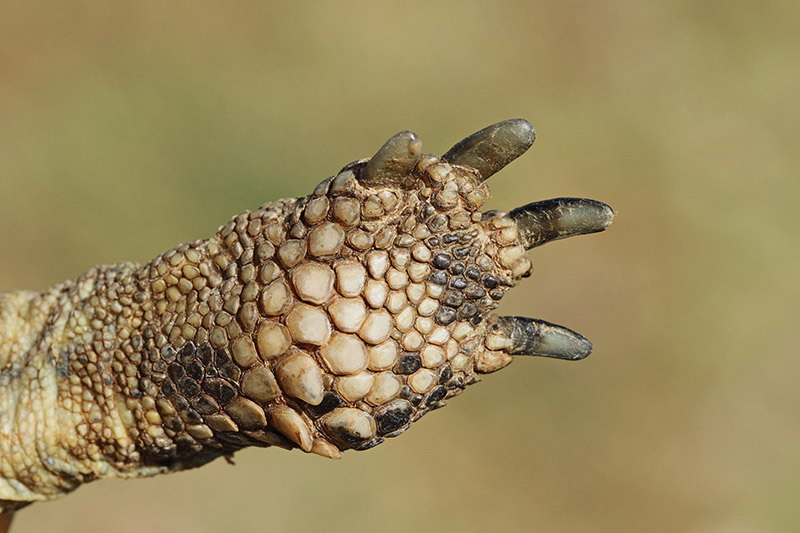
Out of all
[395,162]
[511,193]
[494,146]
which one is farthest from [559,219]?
[511,193]

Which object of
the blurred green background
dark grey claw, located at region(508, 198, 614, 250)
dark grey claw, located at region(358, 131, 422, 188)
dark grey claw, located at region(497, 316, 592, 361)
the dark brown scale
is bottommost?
the dark brown scale

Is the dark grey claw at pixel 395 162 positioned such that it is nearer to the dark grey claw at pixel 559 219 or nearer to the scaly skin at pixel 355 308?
the scaly skin at pixel 355 308

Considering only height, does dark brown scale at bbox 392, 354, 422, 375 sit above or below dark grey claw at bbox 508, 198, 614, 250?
below

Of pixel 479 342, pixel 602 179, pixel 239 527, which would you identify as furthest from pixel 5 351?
pixel 602 179

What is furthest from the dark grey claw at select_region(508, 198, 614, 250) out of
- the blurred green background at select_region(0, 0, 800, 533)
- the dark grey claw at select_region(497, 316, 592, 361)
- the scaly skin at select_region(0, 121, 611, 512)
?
the blurred green background at select_region(0, 0, 800, 533)

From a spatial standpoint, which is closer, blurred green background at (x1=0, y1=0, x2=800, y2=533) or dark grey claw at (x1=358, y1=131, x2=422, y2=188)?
dark grey claw at (x1=358, y1=131, x2=422, y2=188)

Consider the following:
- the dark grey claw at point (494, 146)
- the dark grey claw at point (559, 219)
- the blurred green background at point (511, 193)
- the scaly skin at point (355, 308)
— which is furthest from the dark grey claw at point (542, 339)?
the blurred green background at point (511, 193)

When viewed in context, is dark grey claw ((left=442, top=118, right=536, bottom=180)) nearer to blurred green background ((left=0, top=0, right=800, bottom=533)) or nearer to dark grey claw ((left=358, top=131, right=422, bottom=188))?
dark grey claw ((left=358, top=131, right=422, bottom=188))
